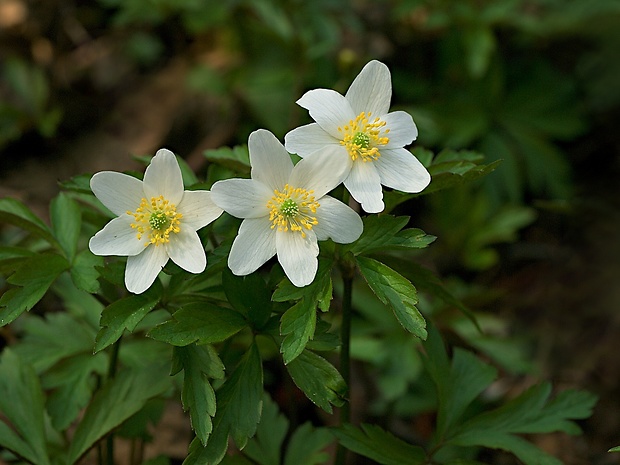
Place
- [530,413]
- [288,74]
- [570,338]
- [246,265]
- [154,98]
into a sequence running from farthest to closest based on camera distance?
[154,98]
[288,74]
[570,338]
[530,413]
[246,265]

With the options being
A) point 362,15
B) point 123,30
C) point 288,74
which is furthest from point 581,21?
point 123,30

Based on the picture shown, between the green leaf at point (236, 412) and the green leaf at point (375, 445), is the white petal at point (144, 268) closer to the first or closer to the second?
the green leaf at point (236, 412)

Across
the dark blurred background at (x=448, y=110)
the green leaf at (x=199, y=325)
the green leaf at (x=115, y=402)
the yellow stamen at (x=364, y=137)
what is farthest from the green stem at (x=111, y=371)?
the dark blurred background at (x=448, y=110)

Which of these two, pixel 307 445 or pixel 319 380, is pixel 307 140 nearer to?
pixel 319 380

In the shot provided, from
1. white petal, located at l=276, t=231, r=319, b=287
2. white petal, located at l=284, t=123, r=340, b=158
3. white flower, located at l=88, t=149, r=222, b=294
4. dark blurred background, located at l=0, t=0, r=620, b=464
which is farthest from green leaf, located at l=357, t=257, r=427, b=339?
dark blurred background, located at l=0, t=0, r=620, b=464

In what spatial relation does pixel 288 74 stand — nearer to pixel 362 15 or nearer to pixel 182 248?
pixel 362 15

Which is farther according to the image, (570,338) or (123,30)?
(123,30)

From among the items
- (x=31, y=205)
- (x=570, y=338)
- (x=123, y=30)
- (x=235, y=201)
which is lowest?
(x=570, y=338)
